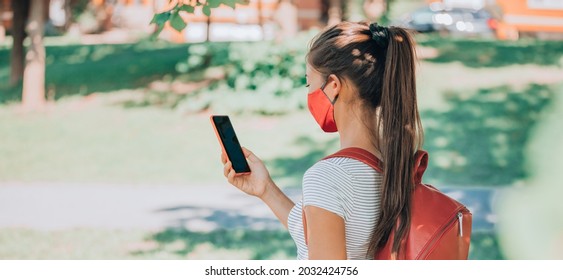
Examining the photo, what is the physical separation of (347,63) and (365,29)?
140mm

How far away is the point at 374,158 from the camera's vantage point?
7.36 feet

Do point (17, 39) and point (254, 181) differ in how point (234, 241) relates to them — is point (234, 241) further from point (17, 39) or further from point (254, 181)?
point (17, 39)

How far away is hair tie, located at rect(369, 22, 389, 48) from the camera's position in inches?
89.9

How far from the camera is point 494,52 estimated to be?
1666 centimetres

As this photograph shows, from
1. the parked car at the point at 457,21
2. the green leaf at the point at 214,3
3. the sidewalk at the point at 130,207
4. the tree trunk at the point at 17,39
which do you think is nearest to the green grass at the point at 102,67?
the tree trunk at the point at 17,39

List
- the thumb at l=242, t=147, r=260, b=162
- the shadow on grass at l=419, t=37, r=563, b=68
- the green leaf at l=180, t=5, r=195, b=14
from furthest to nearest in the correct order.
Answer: the shadow on grass at l=419, t=37, r=563, b=68 → the green leaf at l=180, t=5, r=195, b=14 → the thumb at l=242, t=147, r=260, b=162

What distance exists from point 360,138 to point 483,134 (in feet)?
30.6

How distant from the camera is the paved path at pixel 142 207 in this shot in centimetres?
737

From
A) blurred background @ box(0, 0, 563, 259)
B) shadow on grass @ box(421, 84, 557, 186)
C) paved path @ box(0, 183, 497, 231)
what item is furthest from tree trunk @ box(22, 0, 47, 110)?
shadow on grass @ box(421, 84, 557, 186)

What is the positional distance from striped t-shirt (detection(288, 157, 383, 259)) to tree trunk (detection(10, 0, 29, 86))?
14.6 metres

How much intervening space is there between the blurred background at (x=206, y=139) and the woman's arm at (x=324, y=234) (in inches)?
43.5

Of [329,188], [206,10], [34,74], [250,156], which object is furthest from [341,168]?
[34,74]

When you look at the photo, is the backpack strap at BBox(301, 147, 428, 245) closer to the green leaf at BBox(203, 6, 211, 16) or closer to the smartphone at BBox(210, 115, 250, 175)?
the smartphone at BBox(210, 115, 250, 175)
